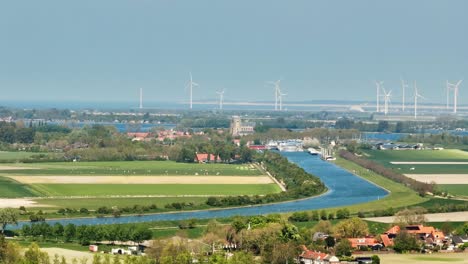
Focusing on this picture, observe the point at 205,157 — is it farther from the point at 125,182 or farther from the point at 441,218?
the point at 441,218

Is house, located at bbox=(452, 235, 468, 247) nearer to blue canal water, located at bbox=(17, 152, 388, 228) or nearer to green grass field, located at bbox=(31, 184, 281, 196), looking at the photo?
blue canal water, located at bbox=(17, 152, 388, 228)

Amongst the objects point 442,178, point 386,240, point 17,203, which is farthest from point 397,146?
point 386,240

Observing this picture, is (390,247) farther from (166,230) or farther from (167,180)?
(167,180)

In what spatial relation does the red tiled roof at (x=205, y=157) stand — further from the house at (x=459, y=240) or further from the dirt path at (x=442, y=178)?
the house at (x=459, y=240)

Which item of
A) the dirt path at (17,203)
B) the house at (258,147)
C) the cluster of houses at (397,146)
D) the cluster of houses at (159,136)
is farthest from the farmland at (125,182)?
the cluster of houses at (159,136)

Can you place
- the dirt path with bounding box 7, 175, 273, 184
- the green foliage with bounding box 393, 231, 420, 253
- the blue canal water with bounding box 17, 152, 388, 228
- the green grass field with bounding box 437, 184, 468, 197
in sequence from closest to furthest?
the green foliage with bounding box 393, 231, 420, 253
the blue canal water with bounding box 17, 152, 388, 228
the green grass field with bounding box 437, 184, 468, 197
the dirt path with bounding box 7, 175, 273, 184

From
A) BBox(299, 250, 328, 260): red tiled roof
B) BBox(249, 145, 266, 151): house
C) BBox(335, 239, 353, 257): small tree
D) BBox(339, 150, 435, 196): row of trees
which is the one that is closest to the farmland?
BBox(339, 150, 435, 196): row of trees
